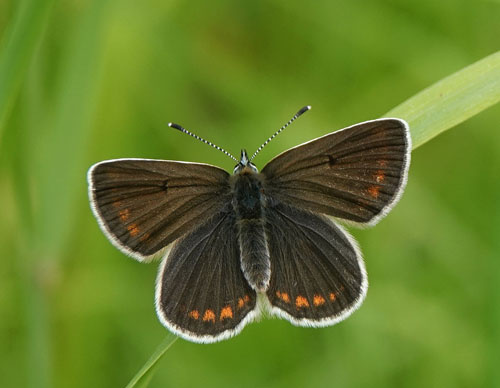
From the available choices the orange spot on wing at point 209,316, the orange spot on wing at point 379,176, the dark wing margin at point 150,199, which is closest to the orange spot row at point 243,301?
the orange spot on wing at point 209,316

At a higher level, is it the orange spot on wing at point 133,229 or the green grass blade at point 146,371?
the orange spot on wing at point 133,229

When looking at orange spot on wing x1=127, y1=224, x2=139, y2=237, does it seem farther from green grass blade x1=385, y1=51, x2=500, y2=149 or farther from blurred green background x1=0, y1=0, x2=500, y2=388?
green grass blade x1=385, y1=51, x2=500, y2=149

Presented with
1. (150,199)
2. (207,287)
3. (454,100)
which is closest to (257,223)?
(207,287)

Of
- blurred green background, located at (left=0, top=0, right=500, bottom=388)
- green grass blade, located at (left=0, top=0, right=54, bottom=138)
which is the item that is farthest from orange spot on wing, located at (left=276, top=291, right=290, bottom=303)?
green grass blade, located at (left=0, top=0, right=54, bottom=138)

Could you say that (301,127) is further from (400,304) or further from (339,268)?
(339,268)

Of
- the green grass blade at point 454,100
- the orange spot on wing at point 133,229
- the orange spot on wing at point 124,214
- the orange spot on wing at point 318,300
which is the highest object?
the orange spot on wing at point 124,214

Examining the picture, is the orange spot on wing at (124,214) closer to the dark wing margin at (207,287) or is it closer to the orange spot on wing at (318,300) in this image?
the dark wing margin at (207,287)

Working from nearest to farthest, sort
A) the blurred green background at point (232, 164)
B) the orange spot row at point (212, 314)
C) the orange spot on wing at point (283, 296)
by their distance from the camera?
the orange spot row at point (212, 314)
the orange spot on wing at point (283, 296)
the blurred green background at point (232, 164)
